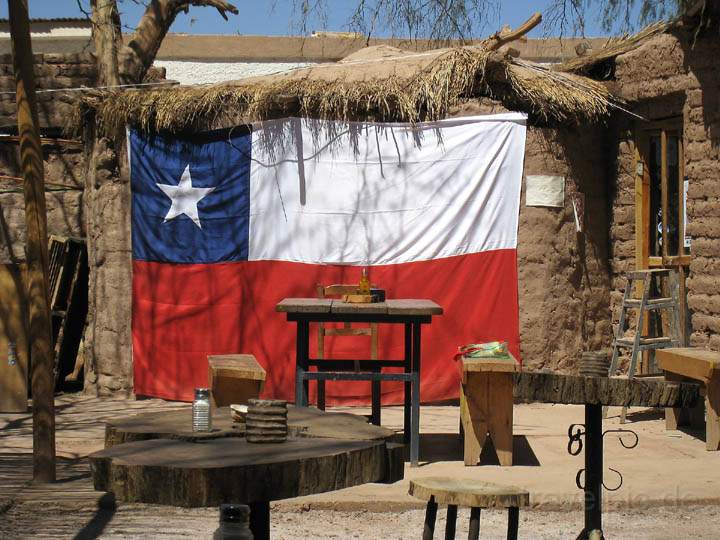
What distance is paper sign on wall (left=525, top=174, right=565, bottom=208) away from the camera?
9.95 meters

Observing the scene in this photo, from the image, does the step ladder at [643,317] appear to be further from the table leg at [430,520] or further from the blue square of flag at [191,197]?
the table leg at [430,520]

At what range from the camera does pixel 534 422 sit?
9062 millimetres

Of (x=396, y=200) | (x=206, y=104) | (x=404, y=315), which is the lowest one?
(x=404, y=315)

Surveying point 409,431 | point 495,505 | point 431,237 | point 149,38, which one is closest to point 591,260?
point 431,237

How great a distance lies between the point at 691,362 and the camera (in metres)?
7.92

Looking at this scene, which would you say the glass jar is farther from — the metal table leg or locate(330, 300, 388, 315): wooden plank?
locate(330, 300, 388, 315): wooden plank

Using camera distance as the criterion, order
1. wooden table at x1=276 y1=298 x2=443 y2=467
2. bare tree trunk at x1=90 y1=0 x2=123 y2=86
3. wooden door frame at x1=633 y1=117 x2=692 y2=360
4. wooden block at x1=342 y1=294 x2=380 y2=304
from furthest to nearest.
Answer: bare tree trunk at x1=90 y1=0 x2=123 y2=86 → wooden door frame at x1=633 y1=117 x2=692 y2=360 → wooden block at x1=342 y1=294 x2=380 y2=304 → wooden table at x1=276 y1=298 x2=443 y2=467

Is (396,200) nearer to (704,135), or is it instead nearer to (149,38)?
(704,135)

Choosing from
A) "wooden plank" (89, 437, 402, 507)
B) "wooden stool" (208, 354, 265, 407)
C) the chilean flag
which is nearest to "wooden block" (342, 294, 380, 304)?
"wooden stool" (208, 354, 265, 407)

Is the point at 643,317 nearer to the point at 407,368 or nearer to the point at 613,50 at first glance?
the point at 407,368

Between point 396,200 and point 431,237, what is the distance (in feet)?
1.46

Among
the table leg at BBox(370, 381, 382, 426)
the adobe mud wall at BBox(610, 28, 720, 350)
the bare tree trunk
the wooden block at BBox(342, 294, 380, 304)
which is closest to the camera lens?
the wooden block at BBox(342, 294, 380, 304)

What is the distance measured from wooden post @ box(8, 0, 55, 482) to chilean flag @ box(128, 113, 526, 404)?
3634mm

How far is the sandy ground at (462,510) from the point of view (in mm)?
5668
